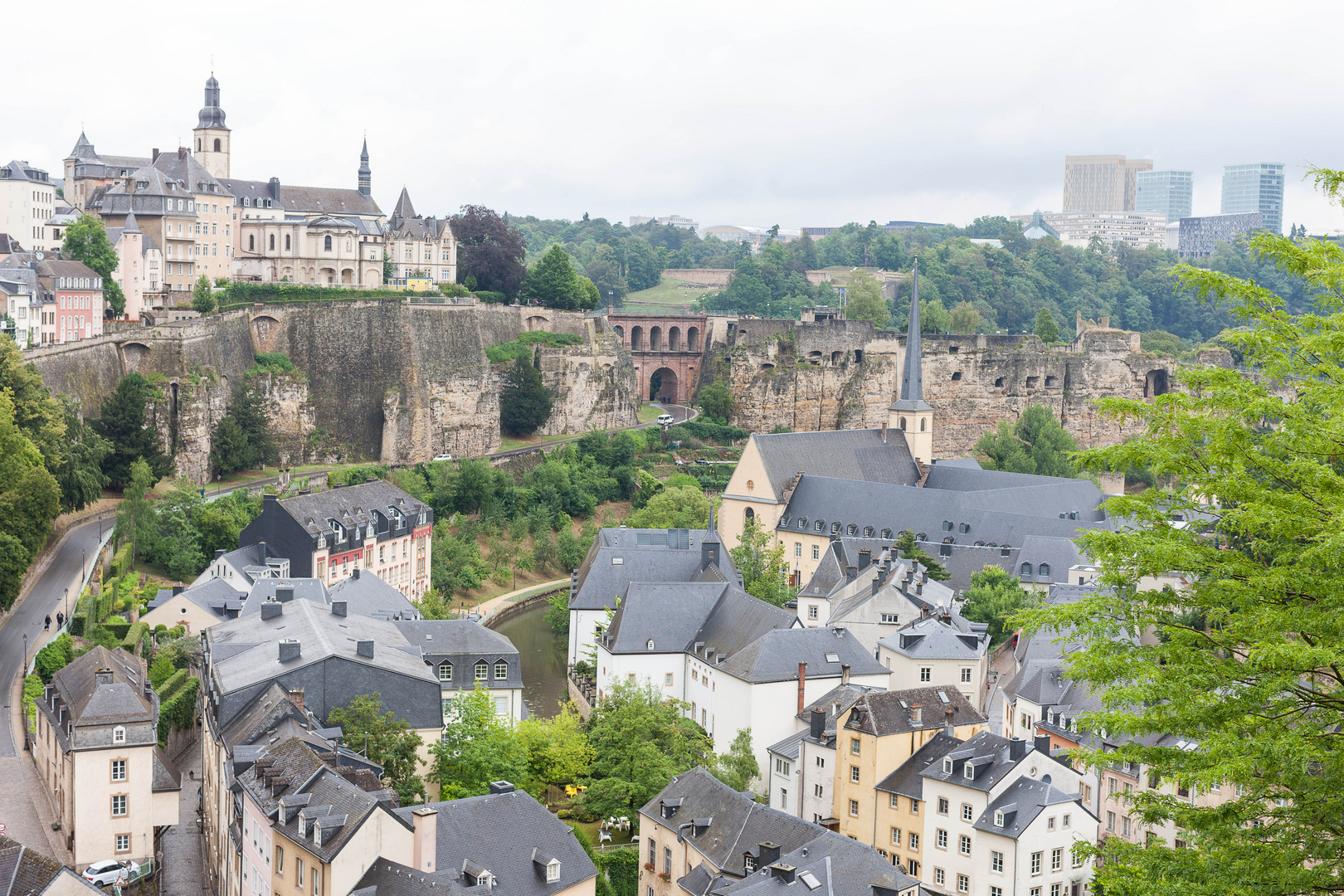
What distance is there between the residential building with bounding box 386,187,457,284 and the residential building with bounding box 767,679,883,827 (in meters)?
45.9

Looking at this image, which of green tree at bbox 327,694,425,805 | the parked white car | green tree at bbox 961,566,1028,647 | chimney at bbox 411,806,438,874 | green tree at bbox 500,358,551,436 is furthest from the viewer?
green tree at bbox 500,358,551,436

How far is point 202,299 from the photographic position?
2518 inches

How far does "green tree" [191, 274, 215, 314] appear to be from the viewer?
6397 centimetres

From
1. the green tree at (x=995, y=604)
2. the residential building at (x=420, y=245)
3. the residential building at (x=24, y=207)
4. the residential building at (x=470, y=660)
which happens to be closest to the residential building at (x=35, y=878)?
the residential building at (x=470, y=660)

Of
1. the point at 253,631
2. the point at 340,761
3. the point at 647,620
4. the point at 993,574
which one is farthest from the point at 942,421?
the point at 340,761

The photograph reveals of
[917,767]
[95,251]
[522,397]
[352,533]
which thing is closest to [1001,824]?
[917,767]

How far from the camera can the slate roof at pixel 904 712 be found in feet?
108

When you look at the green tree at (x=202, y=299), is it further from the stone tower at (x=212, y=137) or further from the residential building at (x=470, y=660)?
the residential building at (x=470, y=660)

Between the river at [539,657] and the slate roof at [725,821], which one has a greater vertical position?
the slate roof at [725,821]

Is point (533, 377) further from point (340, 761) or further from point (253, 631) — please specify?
point (340, 761)

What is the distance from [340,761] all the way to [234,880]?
3249 mm

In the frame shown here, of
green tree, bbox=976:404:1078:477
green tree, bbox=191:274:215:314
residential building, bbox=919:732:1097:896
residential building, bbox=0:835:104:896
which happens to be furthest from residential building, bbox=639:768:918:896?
green tree, bbox=976:404:1078:477

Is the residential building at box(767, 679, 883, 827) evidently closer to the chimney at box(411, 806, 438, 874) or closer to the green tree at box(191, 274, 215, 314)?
the chimney at box(411, 806, 438, 874)

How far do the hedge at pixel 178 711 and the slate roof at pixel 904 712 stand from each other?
1731cm
